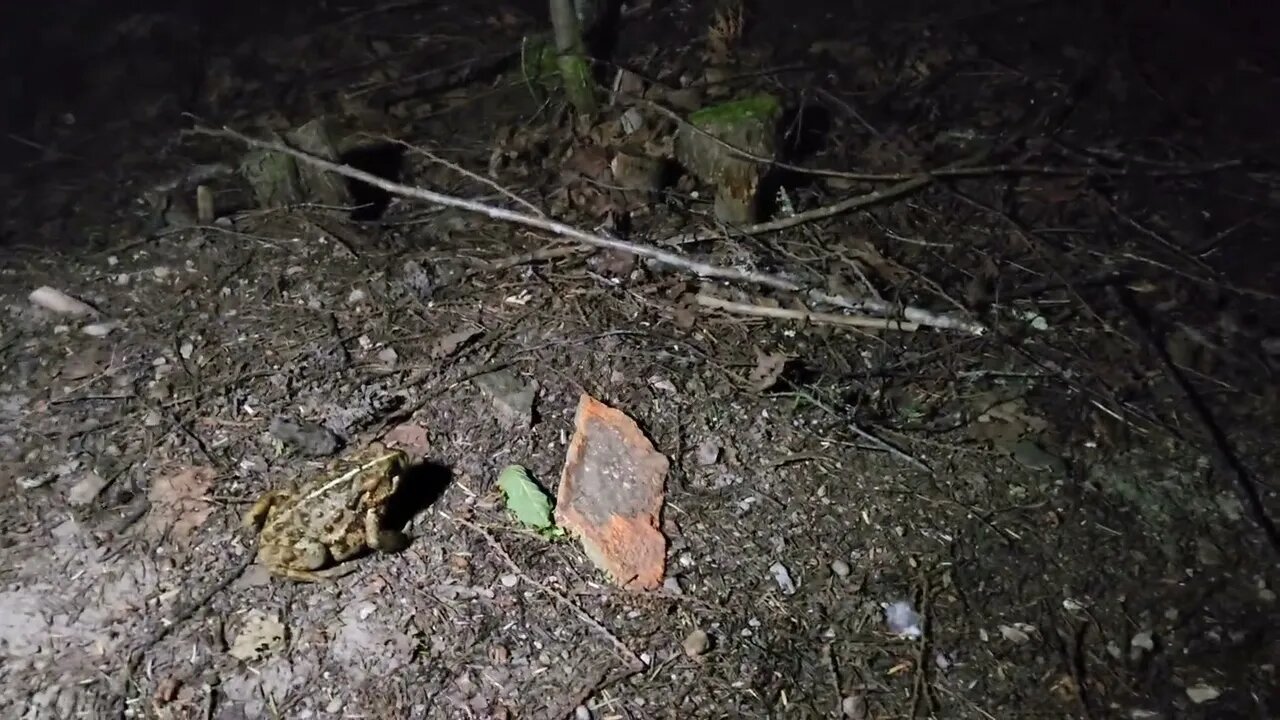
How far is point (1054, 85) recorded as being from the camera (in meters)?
4.87

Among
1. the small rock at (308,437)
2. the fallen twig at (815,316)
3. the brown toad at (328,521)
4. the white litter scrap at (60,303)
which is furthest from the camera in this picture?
the white litter scrap at (60,303)

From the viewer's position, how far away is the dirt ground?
2613 mm

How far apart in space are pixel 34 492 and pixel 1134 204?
14.9 feet

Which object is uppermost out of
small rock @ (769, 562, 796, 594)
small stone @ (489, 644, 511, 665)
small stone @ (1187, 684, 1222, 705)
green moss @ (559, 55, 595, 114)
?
green moss @ (559, 55, 595, 114)

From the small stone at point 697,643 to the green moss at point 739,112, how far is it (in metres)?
2.28

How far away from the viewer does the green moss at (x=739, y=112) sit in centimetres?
399

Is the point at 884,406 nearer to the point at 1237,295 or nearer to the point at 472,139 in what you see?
the point at 1237,295

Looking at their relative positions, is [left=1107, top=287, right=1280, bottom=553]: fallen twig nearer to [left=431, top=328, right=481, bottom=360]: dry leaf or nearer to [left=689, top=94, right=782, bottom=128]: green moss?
[left=689, top=94, right=782, bottom=128]: green moss

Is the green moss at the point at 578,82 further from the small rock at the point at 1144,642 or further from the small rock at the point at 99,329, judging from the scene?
the small rock at the point at 1144,642

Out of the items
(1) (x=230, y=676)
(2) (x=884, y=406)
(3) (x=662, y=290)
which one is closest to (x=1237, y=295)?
(2) (x=884, y=406)

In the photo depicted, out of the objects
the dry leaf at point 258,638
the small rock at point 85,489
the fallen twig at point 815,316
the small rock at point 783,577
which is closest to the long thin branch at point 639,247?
the fallen twig at point 815,316

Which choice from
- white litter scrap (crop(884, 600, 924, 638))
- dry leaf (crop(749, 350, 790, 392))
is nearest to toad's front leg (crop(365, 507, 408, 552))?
dry leaf (crop(749, 350, 790, 392))

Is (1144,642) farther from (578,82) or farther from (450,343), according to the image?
(578,82)

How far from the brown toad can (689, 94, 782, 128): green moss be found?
213 cm
